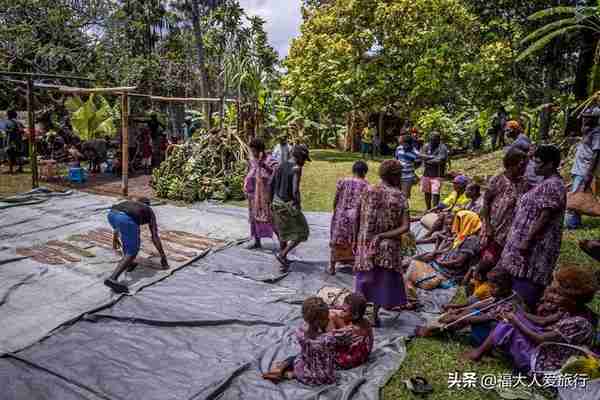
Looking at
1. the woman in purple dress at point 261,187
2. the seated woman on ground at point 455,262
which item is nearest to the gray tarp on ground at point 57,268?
the woman in purple dress at point 261,187

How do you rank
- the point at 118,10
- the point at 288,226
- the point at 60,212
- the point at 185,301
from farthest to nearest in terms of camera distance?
the point at 118,10 → the point at 60,212 → the point at 288,226 → the point at 185,301

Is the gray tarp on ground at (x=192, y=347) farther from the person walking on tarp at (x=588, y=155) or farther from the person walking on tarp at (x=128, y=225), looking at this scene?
the person walking on tarp at (x=588, y=155)

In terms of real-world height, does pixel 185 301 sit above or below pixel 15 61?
below

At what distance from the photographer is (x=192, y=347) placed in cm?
398

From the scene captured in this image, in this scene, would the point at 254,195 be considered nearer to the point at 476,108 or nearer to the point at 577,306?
the point at 577,306

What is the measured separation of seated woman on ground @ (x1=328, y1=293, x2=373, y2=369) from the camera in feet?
11.9

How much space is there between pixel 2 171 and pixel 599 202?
13.9m

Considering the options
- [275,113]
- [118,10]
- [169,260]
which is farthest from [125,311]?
[118,10]

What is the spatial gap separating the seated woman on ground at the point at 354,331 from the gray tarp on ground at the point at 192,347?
11cm

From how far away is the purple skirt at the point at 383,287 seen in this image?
4227 mm

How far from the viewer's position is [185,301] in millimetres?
4906

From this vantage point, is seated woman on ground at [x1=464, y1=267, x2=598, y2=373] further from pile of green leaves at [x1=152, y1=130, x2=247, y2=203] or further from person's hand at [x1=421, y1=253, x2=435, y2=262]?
pile of green leaves at [x1=152, y1=130, x2=247, y2=203]

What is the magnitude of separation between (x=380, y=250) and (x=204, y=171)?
24.2 feet

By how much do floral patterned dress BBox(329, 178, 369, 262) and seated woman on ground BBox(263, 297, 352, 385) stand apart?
2.11m
